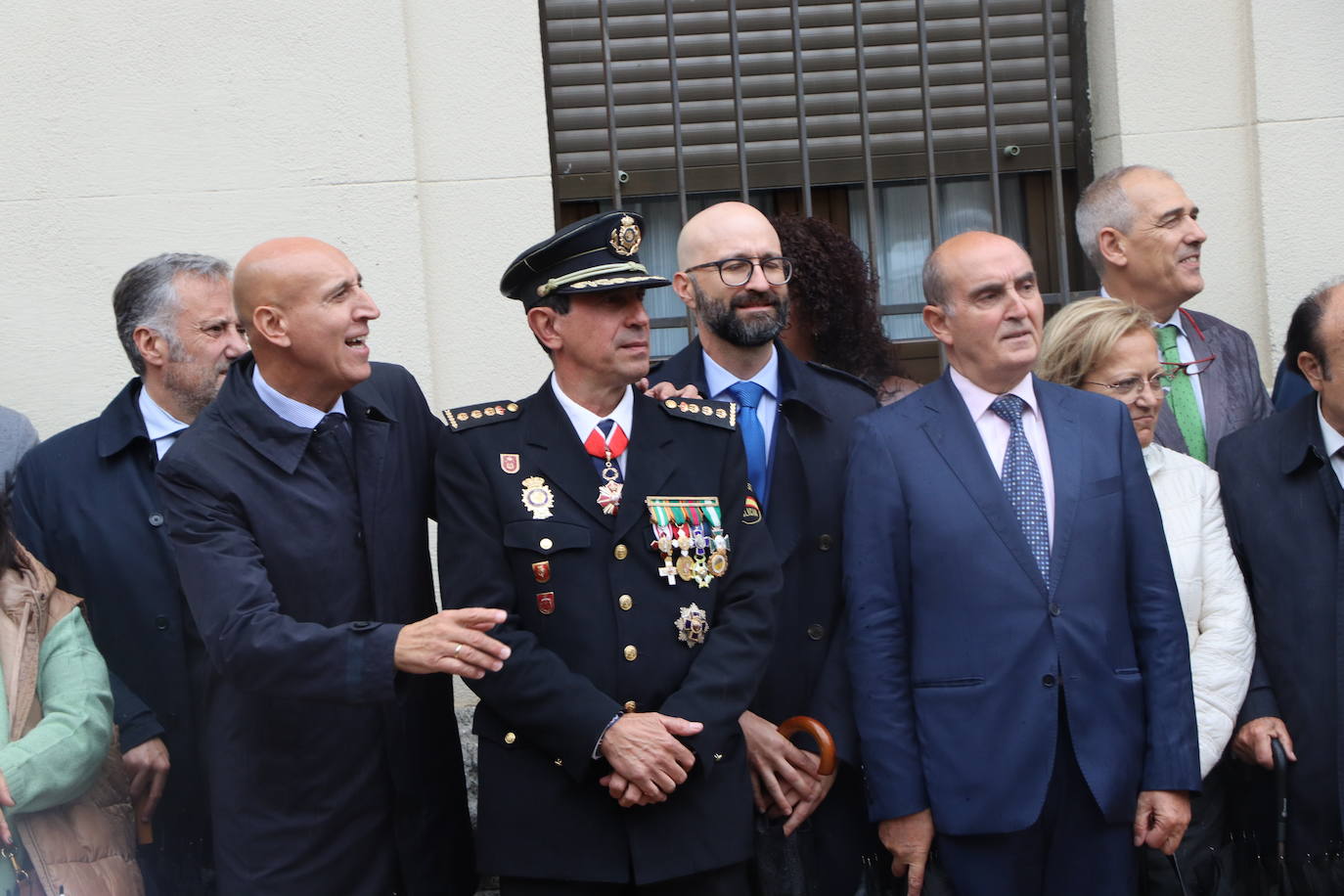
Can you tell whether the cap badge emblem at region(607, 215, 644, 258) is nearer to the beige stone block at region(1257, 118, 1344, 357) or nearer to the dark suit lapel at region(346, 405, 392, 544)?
the dark suit lapel at region(346, 405, 392, 544)

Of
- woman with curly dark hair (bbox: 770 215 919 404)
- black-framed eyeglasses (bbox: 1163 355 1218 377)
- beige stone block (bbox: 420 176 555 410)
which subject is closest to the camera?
black-framed eyeglasses (bbox: 1163 355 1218 377)

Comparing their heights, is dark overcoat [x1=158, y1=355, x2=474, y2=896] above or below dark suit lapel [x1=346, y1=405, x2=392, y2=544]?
below

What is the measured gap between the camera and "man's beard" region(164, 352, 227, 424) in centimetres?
418

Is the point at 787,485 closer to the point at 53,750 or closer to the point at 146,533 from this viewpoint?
the point at 146,533

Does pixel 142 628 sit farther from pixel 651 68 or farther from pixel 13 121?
pixel 651 68

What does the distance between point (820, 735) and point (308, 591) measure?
1194mm

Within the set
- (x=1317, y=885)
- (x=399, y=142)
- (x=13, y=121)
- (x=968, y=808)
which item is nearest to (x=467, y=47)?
(x=399, y=142)

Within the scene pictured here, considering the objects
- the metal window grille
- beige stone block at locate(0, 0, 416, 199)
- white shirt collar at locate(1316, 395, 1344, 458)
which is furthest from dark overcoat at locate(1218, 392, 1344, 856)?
beige stone block at locate(0, 0, 416, 199)

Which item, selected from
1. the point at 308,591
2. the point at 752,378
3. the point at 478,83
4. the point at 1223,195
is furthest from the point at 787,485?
the point at 1223,195

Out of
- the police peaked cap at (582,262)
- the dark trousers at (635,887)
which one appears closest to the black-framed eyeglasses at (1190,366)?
the police peaked cap at (582,262)

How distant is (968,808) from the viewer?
10.9 ft

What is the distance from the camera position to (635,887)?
3186 millimetres

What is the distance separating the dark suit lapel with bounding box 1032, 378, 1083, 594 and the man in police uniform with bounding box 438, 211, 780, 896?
0.65 metres

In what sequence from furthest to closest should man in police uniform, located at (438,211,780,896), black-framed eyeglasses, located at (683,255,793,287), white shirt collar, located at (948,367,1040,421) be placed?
1. black-framed eyeglasses, located at (683,255,793,287)
2. white shirt collar, located at (948,367,1040,421)
3. man in police uniform, located at (438,211,780,896)
